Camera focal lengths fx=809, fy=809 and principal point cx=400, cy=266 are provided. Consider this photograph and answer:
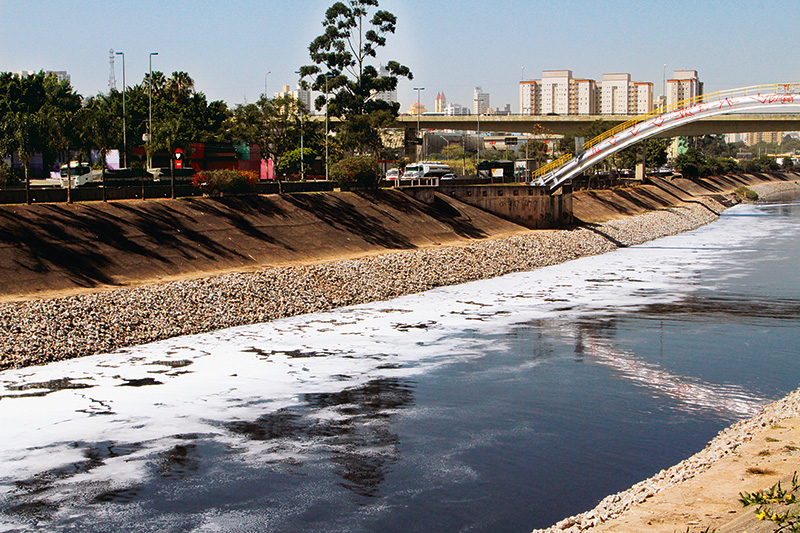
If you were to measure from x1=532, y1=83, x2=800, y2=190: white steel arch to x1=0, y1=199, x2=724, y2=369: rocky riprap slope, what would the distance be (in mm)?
15060

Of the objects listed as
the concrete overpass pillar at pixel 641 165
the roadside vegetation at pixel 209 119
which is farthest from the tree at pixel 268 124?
the concrete overpass pillar at pixel 641 165

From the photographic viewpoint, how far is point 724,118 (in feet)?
350

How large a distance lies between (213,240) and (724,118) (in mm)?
82406

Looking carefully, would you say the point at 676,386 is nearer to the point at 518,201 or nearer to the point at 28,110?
the point at 518,201

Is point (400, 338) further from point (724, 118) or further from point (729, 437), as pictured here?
point (724, 118)

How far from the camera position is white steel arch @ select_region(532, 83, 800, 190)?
62062mm

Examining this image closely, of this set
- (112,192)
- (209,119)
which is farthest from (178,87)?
(112,192)

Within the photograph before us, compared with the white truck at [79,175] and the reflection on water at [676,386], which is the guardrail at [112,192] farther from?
the reflection on water at [676,386]

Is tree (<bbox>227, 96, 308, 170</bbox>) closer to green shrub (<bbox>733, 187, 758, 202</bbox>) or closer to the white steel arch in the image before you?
the white steel arch

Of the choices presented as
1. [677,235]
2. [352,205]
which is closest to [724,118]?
[677,235]

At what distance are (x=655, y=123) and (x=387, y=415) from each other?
5598cm

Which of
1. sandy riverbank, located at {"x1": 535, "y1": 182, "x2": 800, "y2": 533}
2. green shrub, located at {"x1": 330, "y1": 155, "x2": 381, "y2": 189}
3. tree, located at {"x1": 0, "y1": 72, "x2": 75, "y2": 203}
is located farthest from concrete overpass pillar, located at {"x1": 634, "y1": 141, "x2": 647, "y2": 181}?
sandy riverbank, located at {"x1": 535, "y1": 182, "x2": 800, "y2": 533}

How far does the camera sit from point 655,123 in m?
71.1

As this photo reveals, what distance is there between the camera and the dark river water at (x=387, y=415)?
16781 mm
